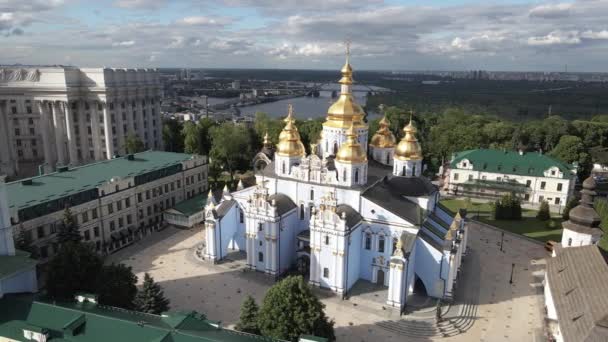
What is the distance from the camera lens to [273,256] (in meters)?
30.7

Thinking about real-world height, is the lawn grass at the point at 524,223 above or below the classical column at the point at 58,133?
below

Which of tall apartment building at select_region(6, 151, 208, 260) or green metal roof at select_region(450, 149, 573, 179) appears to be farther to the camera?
green metal roof at select_region(450, 149, 573, 179)

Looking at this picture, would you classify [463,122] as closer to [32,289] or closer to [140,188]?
[140,188]

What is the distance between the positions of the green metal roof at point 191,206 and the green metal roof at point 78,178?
3.96 meters

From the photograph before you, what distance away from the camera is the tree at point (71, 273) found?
22359 millimetres

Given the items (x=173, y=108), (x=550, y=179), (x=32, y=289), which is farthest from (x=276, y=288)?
(x=173, y=108)

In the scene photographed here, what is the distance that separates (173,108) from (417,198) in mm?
114781

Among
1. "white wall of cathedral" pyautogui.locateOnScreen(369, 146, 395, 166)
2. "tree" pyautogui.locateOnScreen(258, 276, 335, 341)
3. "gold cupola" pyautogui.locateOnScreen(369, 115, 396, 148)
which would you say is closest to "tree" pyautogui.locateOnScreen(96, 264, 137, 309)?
"tree" pyautogui.locateOnScreen(258, 276, 335, 341)

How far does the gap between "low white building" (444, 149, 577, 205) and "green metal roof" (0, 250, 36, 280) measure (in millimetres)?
43335

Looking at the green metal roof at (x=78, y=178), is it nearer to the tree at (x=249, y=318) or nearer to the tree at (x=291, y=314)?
the tree at (x=249, y=318)

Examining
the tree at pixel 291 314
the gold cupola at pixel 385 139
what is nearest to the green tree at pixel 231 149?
the gold cupola at pixel 385 139

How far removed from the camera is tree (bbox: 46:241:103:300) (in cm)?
2236

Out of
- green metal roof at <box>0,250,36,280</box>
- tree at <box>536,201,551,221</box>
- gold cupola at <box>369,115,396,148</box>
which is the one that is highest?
gold cupola at <box>369,115,396,148</box>

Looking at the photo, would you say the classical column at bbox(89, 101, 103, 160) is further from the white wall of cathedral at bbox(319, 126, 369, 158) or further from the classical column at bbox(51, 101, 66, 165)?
the white wall of cathedral at bbox(319, 126, 369, 158)
